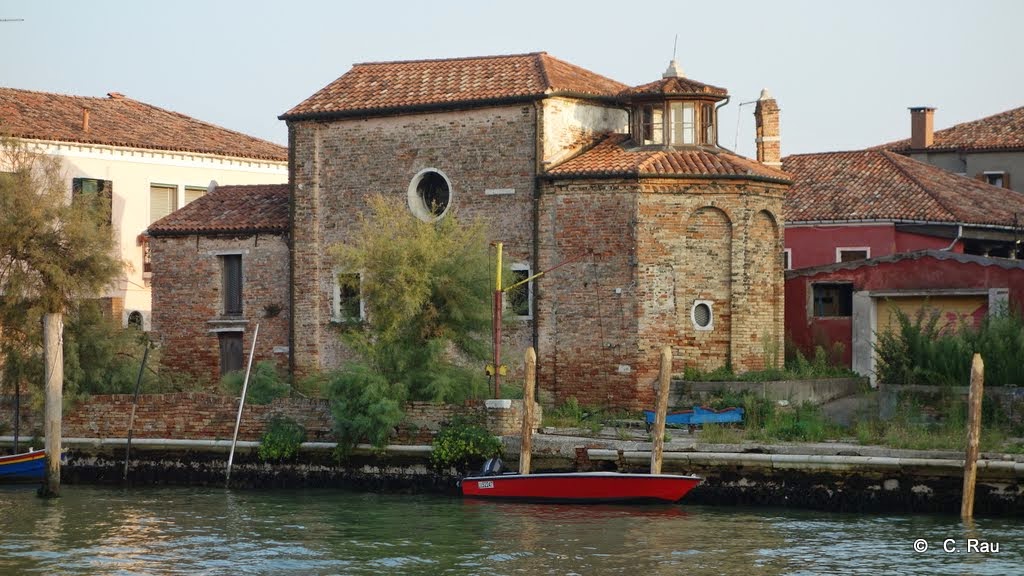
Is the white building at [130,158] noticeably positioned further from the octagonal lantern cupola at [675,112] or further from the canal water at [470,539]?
the canal water at [470,539]

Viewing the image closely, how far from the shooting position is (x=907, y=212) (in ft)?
112

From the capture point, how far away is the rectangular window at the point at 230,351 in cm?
3102

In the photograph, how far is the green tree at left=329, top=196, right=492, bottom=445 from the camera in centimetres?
2442

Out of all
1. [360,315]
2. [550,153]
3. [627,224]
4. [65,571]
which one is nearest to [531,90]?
[550,153]

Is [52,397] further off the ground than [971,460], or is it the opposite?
[52,397]

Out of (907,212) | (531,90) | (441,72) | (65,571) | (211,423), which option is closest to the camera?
(65,571)

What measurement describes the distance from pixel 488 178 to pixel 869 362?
7803 mm

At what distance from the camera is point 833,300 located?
30.1 m

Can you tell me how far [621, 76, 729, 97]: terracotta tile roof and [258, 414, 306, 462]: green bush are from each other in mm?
8607

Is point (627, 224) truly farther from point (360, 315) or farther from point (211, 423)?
point (211, 423)

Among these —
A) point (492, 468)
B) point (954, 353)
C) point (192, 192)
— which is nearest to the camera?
point (492, 468)

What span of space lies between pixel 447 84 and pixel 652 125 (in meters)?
3.94

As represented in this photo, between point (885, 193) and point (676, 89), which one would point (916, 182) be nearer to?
point (885, 193)

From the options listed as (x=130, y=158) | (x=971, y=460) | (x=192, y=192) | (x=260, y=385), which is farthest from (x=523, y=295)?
(x=192, y=192)
